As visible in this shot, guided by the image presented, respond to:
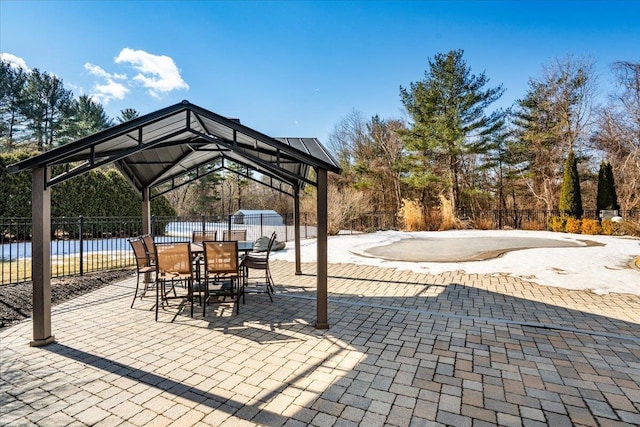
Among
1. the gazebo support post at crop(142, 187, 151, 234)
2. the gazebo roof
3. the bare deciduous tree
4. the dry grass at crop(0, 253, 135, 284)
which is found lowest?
the dry grass at crop(0, 253, 135, 284)

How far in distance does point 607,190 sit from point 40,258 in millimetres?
19683

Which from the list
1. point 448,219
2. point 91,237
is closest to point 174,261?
point 91,237

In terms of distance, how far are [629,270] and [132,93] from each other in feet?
95.1

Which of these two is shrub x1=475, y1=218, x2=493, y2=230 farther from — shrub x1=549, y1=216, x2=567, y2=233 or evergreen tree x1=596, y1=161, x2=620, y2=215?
evergreen tree x1=596, y1=161, x2=620, y2=215

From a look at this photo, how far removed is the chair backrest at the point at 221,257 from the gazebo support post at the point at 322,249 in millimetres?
1224

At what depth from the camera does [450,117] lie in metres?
19.3

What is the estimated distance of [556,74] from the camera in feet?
59.6

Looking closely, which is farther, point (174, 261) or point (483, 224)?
point (483, 224)

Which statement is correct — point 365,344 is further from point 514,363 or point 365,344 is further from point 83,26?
point 83,26

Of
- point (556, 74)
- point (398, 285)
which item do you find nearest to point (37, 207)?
point (398, 285)

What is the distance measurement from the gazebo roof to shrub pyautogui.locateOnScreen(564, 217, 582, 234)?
13982mm

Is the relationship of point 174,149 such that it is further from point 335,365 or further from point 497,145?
point 497,145

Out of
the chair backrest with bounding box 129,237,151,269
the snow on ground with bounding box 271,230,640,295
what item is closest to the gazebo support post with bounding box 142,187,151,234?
the chair backrest with bounding box 129,237,151,269

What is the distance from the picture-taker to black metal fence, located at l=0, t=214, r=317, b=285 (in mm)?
7102
